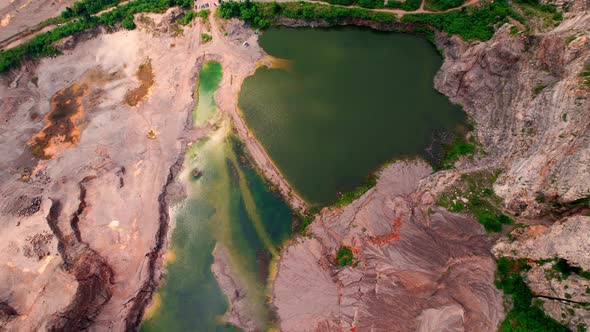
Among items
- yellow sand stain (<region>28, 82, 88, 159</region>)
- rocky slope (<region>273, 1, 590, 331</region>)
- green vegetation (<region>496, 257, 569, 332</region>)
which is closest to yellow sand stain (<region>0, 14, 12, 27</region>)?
yellow sand stain (<region>28, 82, 88, 159</region>)

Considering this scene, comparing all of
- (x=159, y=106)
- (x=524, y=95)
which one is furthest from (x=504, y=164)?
(x=159, y=106)

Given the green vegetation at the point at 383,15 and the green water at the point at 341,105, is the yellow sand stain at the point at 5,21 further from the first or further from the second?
the green water at the point at 341,105

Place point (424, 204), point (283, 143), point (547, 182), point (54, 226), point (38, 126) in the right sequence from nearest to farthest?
point (547, 182) → point (424, 204) → point (54, 226) → point (283, 143) → point (38, 126)

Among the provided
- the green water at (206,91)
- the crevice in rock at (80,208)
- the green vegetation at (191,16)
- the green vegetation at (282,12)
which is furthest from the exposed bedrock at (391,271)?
the green vegetation at (191,16)

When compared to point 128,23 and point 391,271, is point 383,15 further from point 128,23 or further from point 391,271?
point 128,23

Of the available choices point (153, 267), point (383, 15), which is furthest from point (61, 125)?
point (383, 15)

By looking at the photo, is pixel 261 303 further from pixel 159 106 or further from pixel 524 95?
pixel 524 95
